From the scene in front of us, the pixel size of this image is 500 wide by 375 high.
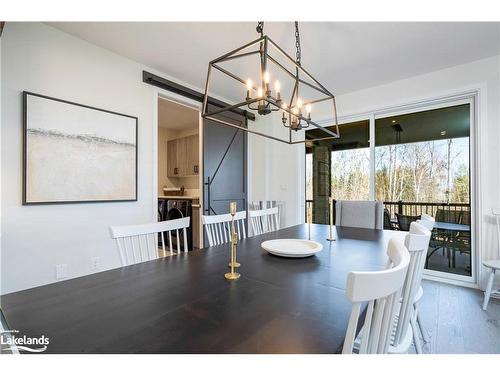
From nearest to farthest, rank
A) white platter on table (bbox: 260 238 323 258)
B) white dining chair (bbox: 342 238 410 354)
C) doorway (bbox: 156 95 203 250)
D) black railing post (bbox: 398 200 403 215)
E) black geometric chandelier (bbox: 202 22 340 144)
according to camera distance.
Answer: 1. white dining chair (bbox: 342 238 410 354)
2. black geometric chandelier (bbox: 202 22 340 144)
3. white platter on table (bbox: 260 238 323 258)
4. black railing post (bbox: 398 200 403 215)
5. doorway (bbox: 156 95 203 250)

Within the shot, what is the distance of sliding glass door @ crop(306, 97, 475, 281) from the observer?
9.70 feet

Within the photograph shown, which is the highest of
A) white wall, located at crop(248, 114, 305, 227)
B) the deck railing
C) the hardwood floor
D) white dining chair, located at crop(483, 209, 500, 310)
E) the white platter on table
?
white wall, located at crop(248, 114, 305, 227)

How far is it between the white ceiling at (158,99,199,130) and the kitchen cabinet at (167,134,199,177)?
283 millimetres

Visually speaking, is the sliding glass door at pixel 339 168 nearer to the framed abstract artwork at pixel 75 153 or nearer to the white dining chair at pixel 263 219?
the white dining chair at pixel 263 219

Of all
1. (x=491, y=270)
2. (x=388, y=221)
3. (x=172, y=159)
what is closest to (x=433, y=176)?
(x=388, y=221)

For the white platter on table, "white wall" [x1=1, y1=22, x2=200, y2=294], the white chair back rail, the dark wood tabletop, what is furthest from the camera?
"white wall" [x1=1, y1=22, x2=200, y2=294]

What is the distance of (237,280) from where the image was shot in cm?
107

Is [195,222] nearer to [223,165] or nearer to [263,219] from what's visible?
[223,165]

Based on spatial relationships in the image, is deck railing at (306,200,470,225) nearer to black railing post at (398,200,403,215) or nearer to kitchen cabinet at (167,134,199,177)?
black railing post at (398,200,403,215)

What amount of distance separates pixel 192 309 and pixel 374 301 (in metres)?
0.54

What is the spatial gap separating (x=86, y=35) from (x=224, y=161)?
2.25 m

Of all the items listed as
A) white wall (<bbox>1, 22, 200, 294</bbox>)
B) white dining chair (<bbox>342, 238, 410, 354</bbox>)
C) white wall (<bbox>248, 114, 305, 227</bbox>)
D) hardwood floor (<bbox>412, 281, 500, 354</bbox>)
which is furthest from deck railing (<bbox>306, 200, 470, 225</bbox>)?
white wall (<bbox>1, 22, 200, 294</bbox>)
